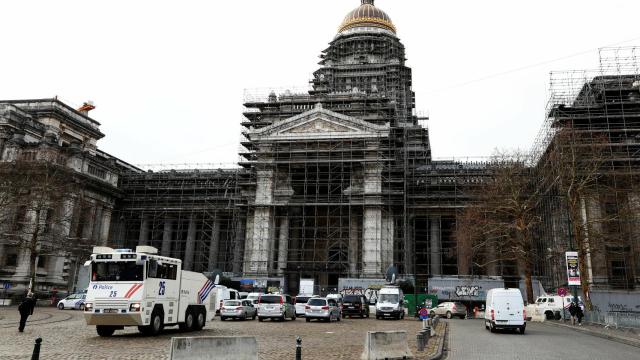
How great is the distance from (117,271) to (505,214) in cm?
3897

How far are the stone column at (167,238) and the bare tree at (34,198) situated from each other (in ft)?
60.4

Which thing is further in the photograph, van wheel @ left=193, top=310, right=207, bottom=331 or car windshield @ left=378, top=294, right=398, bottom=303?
car windshield @ left=378, top=294, right=398, bottom=303

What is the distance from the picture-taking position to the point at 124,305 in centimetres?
1994

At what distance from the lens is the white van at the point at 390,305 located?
38938mm

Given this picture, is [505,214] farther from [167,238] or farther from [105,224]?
[105,224]

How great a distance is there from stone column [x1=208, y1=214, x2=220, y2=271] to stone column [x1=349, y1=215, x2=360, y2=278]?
64.6ft

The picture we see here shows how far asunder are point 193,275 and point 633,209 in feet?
118

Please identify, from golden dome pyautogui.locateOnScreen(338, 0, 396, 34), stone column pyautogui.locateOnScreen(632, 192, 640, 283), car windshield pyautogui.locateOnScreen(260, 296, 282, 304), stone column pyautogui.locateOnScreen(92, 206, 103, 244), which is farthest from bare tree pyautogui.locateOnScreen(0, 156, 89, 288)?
golden dome pyautogui.locateOnScreen(338, 0, 396, 34)

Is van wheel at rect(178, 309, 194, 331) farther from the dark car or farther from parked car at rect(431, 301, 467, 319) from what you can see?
parked car at rect(431, 301, 467, 319)

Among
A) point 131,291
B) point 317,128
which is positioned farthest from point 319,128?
point 131,291

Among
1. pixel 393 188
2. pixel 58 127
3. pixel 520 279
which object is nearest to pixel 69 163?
pixel 58 127

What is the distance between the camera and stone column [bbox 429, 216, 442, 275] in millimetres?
63156

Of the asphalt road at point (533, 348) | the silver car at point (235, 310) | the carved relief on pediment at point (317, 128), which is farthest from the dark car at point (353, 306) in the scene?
the carved relief on pediment at point (317, 128)

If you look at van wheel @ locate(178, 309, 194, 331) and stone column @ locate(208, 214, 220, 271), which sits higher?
stone column @ locate(208, 214, 220, 271)
